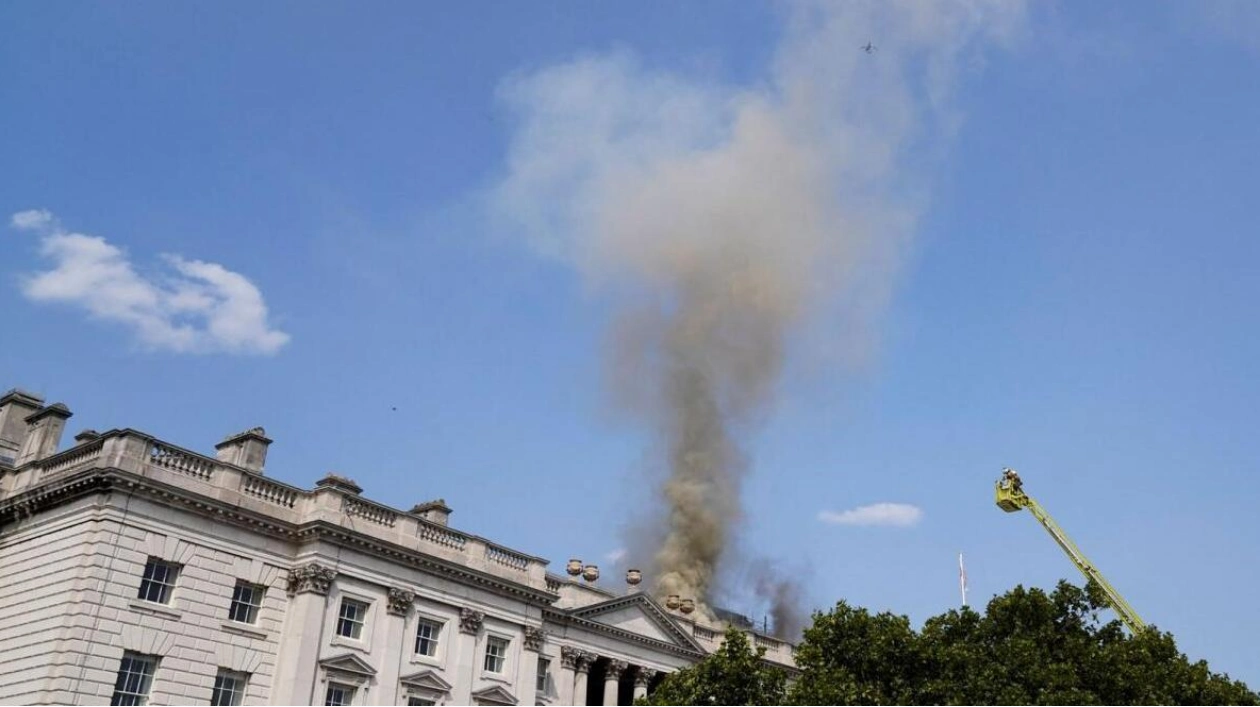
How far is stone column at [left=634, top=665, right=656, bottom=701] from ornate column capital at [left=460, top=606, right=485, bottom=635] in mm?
11450

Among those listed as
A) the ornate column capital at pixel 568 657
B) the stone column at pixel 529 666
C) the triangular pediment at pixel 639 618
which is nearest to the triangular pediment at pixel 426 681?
the stone column at pixel 529 666

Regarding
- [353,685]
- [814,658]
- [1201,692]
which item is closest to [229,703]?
[353,685]

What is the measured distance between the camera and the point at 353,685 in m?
41.4

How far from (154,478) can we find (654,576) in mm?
46669

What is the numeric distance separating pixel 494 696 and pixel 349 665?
7.22m

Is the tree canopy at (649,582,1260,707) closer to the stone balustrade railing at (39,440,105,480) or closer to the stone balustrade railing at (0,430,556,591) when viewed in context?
the stone balustrade railing at (0,430,556,591)

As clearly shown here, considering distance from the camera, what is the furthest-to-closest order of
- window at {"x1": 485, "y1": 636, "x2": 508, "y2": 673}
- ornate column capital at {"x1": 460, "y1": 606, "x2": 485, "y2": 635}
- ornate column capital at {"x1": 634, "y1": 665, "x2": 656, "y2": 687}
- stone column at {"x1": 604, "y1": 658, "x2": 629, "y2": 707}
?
ornate column capital at {"x1": 634, "y1": 665, "x2": 656, "y2": 687}, stone column at {"x1": 604, "y1": 658, "x2": 629, "y2": 707}, window at {"x1": 485, "y1": 636, "x2": 508, "y2": 673}, ornate column capital at {"x1": 460, "y1": 606, "x2": 485, "y2": 635}

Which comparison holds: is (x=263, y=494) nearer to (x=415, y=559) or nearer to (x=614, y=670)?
(x=415, y=559)

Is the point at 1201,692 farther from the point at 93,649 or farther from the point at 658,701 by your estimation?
the point at 93,649

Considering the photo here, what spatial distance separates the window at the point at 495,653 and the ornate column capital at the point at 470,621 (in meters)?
1.10

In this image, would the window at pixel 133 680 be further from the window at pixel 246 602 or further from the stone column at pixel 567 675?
the stone column at pixel 567 675

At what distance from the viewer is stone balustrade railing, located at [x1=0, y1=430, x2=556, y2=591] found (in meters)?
A: 37.8

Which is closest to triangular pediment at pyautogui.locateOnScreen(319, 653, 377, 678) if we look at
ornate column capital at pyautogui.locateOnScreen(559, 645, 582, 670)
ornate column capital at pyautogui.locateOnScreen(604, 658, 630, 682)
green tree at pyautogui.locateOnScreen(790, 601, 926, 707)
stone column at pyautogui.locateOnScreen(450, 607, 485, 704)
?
stone column at pyautogui.locateOnScreen(450, 607, 485, 704)

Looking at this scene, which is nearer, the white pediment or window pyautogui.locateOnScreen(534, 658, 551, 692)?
window pyautogui.locateOnScreen(534, 658, 551, 692)
